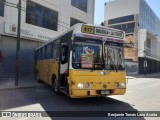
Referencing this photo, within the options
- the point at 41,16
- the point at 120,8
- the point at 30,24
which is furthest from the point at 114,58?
the point at 120,8

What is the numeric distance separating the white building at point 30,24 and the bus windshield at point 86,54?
395 inches

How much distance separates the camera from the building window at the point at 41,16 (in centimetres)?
2070

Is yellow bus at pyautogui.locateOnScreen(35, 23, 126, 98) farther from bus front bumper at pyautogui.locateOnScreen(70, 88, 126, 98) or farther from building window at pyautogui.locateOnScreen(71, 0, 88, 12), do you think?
building window at pyautogui.locateOnScreen(71, 0, 88, 12)

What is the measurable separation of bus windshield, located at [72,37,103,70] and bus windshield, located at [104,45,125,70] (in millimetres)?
319

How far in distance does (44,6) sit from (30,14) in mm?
2313

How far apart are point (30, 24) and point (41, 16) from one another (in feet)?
7.32

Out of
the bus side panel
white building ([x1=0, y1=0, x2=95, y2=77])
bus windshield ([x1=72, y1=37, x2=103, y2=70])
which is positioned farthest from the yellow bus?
white building ([x1=0, y1=0, x2=95, y2=77])

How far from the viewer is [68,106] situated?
8.20m

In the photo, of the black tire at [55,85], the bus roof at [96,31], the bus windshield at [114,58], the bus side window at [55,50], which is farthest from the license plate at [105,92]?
the bus side window at [55,50]

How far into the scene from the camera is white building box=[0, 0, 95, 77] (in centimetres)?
1817

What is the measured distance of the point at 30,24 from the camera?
67.0 ft

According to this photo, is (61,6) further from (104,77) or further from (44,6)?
(104,77)

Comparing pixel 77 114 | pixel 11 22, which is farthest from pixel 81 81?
pixel 11 22

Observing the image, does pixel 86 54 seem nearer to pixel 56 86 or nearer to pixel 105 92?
pixel 105 92
